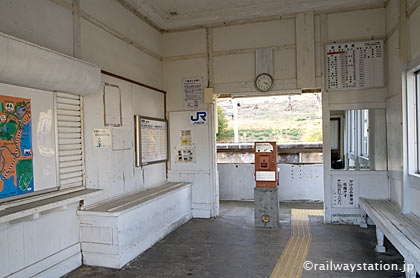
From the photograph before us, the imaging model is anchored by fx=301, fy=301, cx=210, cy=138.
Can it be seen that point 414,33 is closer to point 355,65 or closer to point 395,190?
point 355,65

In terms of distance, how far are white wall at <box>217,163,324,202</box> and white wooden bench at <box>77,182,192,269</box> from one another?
3.37 meters

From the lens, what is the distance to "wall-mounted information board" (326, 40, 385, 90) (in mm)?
5523

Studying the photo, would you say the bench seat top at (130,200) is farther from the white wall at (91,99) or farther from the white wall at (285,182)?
the white wall at (285,182)

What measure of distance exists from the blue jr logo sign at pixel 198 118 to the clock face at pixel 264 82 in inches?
49.8

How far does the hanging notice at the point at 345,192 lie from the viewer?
5691 millimetres

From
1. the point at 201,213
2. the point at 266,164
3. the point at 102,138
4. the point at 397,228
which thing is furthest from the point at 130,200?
the point at 397,228

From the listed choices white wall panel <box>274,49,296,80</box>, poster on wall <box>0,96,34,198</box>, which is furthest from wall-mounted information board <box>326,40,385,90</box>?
poster on wall <box>0,96,34,198</box>

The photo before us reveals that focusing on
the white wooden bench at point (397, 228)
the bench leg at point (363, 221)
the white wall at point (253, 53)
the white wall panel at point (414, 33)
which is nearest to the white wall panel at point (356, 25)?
the white wall at point (253, 53)

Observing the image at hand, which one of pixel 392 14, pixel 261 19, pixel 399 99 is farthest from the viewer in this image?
pixel 261 19

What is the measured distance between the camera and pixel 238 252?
4438 millimetres

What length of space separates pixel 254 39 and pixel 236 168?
3.63 meters

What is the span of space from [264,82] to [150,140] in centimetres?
254

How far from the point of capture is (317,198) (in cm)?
783

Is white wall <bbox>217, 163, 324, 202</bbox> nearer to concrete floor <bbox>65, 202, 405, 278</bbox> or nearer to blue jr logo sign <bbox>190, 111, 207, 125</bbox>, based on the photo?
concrete floor <bbox>65, 202, 405, 278</bbox>
